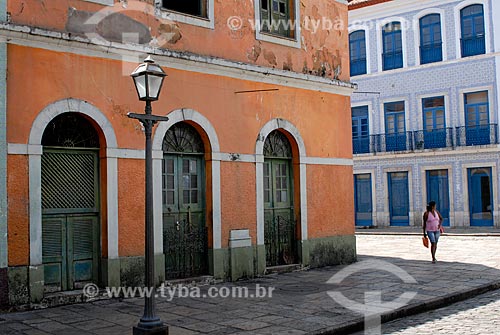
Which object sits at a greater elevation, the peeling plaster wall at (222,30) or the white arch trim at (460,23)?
the white arch trim at (460,23)

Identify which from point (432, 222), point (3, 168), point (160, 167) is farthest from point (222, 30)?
point (432, 222)

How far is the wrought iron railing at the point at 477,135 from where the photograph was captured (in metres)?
24.2

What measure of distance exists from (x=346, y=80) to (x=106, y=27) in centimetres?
626

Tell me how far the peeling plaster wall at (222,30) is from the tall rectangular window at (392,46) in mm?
13455

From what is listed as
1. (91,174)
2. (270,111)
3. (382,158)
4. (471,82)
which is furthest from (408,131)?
(91,174)

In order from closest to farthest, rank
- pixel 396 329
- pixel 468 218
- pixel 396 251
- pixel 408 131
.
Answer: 1. pixel 396 329
2. pixel 396 251
3. pixel 468 218
4. pixel 408 131

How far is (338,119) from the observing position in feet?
45.7

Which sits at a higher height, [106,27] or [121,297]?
[106,27]

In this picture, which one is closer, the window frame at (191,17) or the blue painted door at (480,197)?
the window frame at (191,17)

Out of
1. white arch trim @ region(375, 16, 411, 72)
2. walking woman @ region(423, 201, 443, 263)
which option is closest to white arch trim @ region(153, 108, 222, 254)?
walking woman @ region(423, 201, 443, 263)

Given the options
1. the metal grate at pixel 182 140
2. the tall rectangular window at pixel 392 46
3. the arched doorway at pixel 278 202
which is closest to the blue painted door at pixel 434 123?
the tall rectangular window at pixel 392 46

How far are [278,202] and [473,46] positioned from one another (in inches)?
628

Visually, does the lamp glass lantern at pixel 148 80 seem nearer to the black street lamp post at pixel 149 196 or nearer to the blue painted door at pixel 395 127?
the black street lamp post at pixel 149 196

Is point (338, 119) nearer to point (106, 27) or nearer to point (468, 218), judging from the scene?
point (106, 27)
